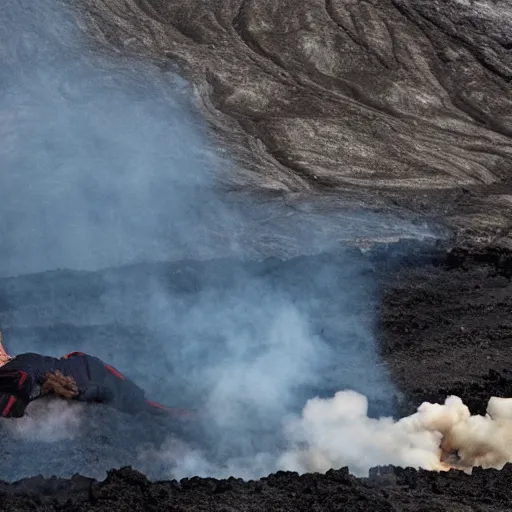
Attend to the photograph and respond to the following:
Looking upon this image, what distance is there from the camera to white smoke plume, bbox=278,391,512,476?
8.66 meters

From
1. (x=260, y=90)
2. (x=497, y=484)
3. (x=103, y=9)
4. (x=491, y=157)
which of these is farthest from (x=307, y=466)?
(x=103, y=9)

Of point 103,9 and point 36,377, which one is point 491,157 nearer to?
point 103,9

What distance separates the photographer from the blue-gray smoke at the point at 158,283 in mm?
8414

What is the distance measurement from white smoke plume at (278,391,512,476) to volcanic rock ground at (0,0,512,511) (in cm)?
74

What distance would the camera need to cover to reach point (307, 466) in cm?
855

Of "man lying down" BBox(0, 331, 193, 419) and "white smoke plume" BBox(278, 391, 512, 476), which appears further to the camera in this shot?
"white smoke plume" BBox(278, 391, 512, 476)

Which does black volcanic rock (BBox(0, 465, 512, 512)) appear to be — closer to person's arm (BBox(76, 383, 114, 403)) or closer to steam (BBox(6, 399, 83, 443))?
steam (BBox(6, 399, 83, 443))

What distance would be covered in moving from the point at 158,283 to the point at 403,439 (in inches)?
180

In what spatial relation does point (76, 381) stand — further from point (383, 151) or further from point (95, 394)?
point (383, 151)

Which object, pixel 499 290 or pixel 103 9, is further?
pixel 103 9

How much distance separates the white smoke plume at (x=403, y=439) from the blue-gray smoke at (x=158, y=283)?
14.5 inches

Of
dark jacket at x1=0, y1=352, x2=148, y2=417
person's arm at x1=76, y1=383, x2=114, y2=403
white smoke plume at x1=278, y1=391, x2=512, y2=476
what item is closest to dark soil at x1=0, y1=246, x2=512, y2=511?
white smoke plume at x1=278, y1=391, x2=512, y2=476

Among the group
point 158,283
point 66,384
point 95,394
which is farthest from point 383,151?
point 66,384

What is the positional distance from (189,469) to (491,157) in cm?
1168
